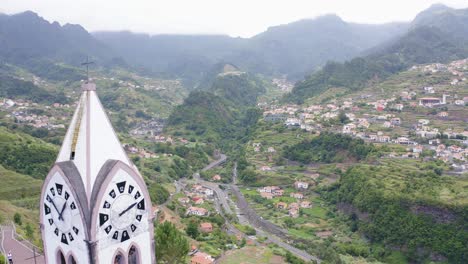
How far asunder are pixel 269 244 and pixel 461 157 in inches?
1103

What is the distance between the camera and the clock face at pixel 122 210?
9.45 metres

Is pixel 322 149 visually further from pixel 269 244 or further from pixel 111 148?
pixel 111 148

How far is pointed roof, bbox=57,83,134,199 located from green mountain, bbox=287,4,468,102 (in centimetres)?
9221

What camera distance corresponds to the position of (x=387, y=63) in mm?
108250

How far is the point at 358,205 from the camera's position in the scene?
4231cm

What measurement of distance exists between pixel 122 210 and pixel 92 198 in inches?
31.5

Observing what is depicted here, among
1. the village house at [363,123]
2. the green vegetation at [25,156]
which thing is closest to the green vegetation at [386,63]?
the village house at [363,123]

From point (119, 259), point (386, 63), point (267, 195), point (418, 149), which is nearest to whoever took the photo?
point (119, 259)

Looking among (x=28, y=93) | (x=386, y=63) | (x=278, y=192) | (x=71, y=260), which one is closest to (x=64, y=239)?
(x=71, y=260)

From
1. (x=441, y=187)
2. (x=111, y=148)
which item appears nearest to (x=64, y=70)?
(x=441, y=187)

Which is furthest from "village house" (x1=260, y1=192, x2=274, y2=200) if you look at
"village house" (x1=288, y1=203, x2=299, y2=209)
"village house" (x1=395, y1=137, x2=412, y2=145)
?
"village house" (x1=395, y1=137, x2=412, y2=145)

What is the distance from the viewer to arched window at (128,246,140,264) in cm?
1020

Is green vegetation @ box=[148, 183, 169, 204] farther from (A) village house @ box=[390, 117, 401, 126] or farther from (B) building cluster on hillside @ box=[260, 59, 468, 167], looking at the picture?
(A) village house @ box=[390, 117, 401, 126]

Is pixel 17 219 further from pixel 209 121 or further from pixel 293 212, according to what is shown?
pixel 209 121
